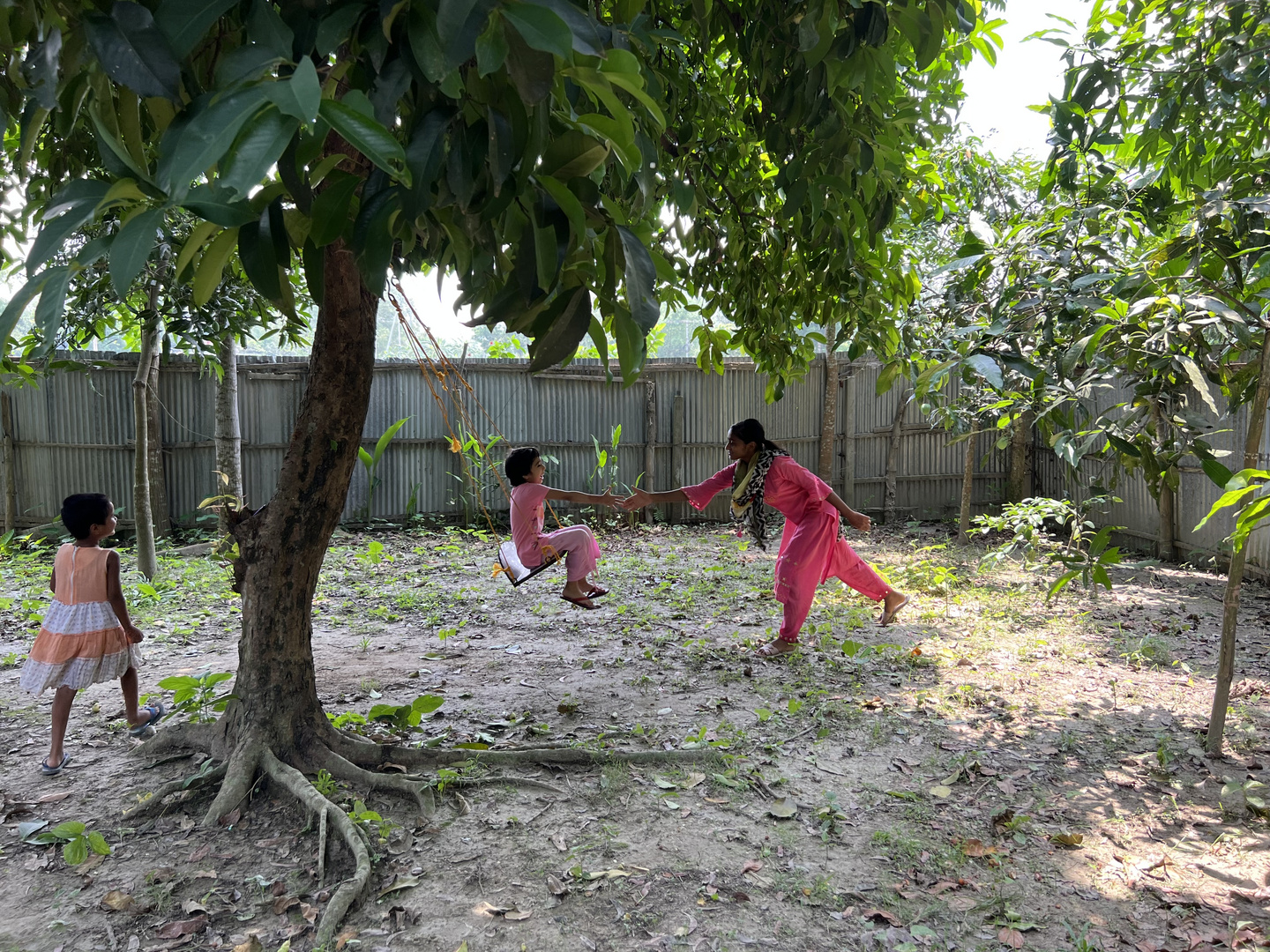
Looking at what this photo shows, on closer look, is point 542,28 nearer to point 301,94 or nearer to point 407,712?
point 301,94

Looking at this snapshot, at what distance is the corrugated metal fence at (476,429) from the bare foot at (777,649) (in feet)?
15.3

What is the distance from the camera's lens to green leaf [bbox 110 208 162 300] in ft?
2.59

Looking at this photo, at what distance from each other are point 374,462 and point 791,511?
19.1 ft

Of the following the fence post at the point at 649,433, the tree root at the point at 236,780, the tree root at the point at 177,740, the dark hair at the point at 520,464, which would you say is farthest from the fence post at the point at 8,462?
the tree root at the point at 236,780

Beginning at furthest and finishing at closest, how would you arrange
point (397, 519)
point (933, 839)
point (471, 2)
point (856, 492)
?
point (856, 492) < point (397, 519) < point (933, 839) < point (471, 2)

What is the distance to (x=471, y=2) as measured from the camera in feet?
2.86

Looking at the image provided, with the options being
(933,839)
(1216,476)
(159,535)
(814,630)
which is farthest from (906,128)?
(159,535)

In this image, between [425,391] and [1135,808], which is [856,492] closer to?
[425,391]

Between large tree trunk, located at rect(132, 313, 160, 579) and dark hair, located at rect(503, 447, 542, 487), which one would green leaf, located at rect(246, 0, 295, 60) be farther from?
large tree trunk, located at rect(132, 313, 160, 579)

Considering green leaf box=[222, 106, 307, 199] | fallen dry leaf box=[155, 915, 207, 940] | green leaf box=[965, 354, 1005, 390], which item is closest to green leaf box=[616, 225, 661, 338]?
green leaf box=[222, 106, 307, 199]

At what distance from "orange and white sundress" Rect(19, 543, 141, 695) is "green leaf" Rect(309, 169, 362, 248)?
2857mm

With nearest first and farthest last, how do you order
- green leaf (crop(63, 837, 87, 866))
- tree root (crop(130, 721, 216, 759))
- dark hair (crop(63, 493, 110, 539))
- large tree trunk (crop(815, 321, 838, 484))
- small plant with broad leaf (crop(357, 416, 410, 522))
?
green leaf (crop(63, 837, 87, 866)), tree root (crop(130, 721, 216, 759)), dark hair (crop(63, 493, 110, 539)), small plant with broad leaf (crop(357, 416, 410, 522)), large tree trunk (crop(815, 321, 838, 484))

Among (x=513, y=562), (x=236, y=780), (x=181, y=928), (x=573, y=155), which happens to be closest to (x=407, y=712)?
(x=236, y=780)

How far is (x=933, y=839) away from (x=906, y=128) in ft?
7.76
